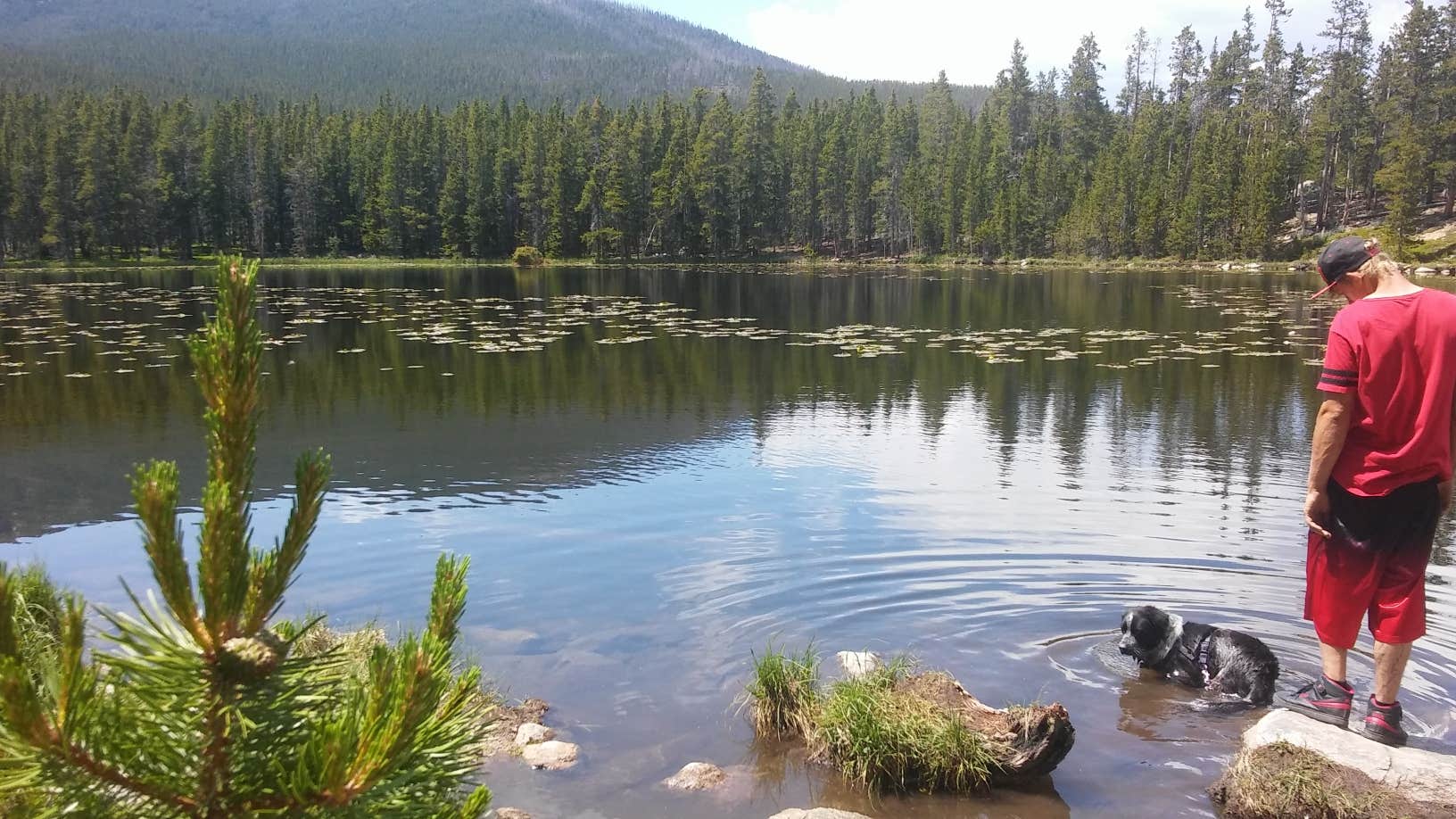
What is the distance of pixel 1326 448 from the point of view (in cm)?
482

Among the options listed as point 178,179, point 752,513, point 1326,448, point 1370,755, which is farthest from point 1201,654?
point 178,179

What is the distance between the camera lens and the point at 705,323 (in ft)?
100

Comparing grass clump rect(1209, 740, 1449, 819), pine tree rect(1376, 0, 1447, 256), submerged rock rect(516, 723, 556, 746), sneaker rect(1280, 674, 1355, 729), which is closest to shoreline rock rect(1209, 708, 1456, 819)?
grass clump rect(1209, 740, 1449, 819)

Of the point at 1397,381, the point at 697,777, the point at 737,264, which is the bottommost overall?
the point at 697,777

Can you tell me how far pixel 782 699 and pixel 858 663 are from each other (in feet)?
2.10

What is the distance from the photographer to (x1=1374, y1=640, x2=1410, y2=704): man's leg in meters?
4.88

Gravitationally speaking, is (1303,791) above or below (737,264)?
below

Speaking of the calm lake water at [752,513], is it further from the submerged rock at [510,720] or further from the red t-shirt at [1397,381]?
the red t-shirt at [1397,381]

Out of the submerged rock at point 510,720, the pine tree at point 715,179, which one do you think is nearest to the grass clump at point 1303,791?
the submerged rock at point 510,720

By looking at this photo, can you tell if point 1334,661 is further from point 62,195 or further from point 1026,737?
point 62,195

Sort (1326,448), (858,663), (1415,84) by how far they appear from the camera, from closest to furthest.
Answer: (1326,448) < (858,663) < (1415,84)

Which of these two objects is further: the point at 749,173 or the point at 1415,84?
the point at 749,173

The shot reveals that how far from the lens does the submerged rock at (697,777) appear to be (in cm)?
489

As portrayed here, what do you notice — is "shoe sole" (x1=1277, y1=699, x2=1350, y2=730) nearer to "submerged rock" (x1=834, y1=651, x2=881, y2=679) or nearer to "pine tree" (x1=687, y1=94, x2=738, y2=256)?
"submerged rock" (x1=834, y1=651, x2=881, y2=679)
